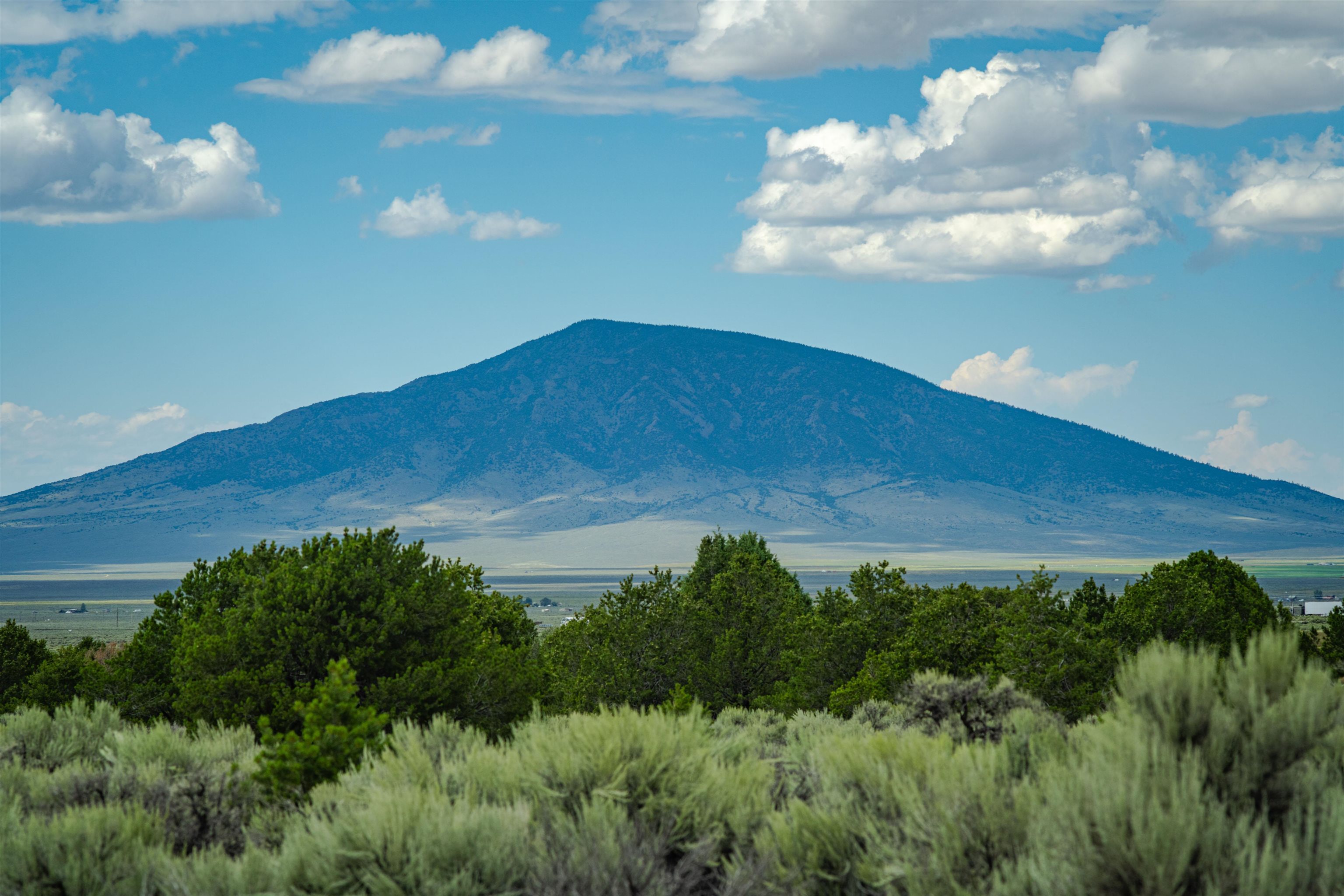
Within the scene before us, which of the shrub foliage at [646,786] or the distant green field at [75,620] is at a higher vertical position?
the shrub foliage at [646,786]

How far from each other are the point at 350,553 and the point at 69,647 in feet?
56.3

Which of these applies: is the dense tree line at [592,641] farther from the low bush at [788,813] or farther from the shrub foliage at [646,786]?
the low bush at [788,813]

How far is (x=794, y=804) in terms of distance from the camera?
28.9 ft

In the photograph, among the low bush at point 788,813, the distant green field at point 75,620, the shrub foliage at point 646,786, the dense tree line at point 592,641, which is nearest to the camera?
the low bush at point 788,813

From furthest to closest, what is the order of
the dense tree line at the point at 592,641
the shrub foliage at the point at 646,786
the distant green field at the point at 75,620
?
the distant green field at the point at 75,620
the dense tree line at the point at 592,641
the shrub foliage at the point at 646,786

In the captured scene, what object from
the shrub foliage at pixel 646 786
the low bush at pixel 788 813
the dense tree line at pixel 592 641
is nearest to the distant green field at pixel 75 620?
the dense tree line at pixel 592 641

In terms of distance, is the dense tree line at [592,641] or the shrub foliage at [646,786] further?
the dense tree line at [592,641]

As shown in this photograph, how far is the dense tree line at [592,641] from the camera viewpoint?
23.1m

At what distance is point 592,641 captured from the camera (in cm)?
4059

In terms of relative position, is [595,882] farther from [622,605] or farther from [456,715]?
[622,605]

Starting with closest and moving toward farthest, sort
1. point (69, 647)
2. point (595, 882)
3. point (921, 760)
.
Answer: point (595, 882), point (921, 760), point (69, 647)

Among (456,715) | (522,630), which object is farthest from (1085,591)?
(456,715)

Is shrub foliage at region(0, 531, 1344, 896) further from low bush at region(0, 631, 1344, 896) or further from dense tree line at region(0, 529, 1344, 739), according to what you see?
dense tree line at region(0, 529, 1344, 739)

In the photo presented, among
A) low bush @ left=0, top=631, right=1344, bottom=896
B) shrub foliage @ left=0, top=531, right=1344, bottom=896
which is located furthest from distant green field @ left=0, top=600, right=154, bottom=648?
Answer: low bush @ left=0, top=631, right=1344, bottom=896
